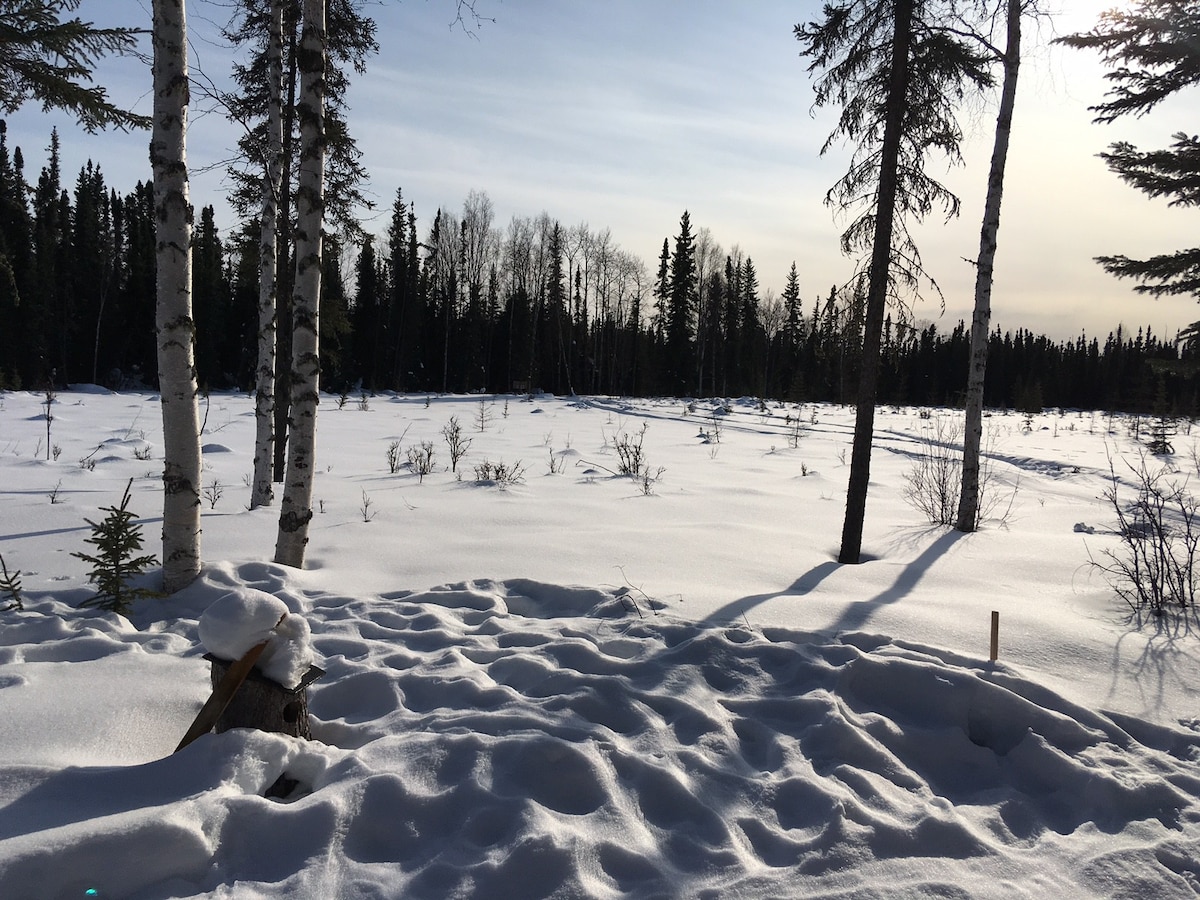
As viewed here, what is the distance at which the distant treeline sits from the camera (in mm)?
33156

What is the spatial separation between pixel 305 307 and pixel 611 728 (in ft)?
12.7

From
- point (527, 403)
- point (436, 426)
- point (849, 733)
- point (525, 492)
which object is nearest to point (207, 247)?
point (527, 403)

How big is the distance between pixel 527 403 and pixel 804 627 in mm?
21446

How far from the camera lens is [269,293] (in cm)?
811

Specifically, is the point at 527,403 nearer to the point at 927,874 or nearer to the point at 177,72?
the point at 177,72

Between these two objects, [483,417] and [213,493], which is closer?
[213,493]

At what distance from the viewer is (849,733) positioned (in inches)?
117

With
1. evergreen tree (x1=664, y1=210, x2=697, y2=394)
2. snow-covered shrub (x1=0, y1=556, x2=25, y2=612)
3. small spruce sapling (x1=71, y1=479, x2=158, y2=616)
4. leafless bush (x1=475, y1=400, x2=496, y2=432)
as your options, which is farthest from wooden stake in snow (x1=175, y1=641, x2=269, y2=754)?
evergreen tree (x1=664, y1=210, x2=697, y2=394)

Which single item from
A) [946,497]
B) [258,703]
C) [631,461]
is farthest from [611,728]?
[631,461]

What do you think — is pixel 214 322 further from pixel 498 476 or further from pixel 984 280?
pixel 984 280

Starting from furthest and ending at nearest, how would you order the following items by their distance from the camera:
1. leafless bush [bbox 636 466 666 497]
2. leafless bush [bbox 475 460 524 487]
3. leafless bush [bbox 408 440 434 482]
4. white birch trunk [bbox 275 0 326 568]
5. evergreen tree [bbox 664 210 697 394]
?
evergreen tree [bbox 664 210 697 394]
leafless bush [bbox 408 440 434 482]
leafless bush [bbox 475 460 524 487]
leafless bush [bbox 636 466 666 497]
white birch trunk [bbox 275 0 326 568]

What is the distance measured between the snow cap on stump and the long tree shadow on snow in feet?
7.81

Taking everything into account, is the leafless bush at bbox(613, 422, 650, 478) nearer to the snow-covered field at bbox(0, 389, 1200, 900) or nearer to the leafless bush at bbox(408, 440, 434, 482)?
the leafless bush at bbox(408, 440, 434, 482)

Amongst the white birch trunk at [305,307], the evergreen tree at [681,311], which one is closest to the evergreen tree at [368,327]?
the evergreen tree at [681,311]
